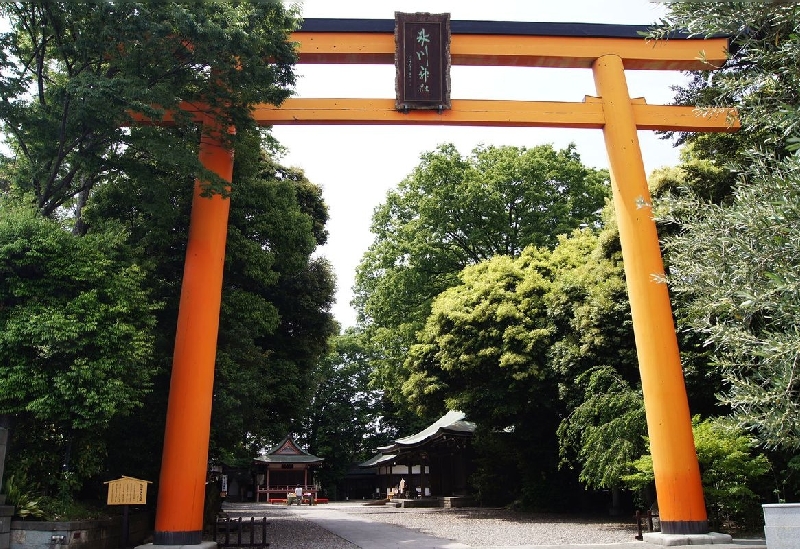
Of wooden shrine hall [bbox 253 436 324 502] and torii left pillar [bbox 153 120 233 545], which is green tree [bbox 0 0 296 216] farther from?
wooden shrine hall [bbox 253 436 324 502]

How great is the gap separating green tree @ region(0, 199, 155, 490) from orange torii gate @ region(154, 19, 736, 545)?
989 millimetres

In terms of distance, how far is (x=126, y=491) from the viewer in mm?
9789

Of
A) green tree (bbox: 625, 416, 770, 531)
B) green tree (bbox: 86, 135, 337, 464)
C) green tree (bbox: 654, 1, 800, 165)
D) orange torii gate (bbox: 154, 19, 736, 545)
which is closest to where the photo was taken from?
green tree (bbox: 654, 1, 800, 165)

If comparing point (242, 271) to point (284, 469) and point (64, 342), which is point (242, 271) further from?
point (284, 469)

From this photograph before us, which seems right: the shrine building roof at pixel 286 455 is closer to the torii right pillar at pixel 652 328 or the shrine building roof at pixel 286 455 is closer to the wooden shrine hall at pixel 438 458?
the wooden shrine hall at pixel 438 458

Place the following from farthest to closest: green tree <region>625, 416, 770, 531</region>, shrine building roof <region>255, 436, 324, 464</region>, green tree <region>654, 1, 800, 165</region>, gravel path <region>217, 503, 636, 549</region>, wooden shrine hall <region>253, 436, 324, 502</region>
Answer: wooden shrine hall <region>253, 436, 324, 502</region>, shrine building roof <region>255, 436, 324, 464</region>, gravel path <region>217, 503, 636, 549</region>, green tree <region>625, 416, 770, 531</region>, green tree <region>654, 1, 800, 165</region>

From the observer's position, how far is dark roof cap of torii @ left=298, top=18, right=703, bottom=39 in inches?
475

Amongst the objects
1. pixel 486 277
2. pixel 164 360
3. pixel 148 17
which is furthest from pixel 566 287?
pixel 148 17

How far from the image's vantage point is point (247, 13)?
1074 centimetres

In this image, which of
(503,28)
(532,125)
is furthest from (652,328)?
(503,28)

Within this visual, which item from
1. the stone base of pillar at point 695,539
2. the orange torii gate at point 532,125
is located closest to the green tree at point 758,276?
the orange torii gate at point 532,125

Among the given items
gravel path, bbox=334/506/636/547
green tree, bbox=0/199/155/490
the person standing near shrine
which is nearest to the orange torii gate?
green tree, bbox=0/199/155/490

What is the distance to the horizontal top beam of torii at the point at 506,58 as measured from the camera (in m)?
12.0

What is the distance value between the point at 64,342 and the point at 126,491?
2.48 meters
